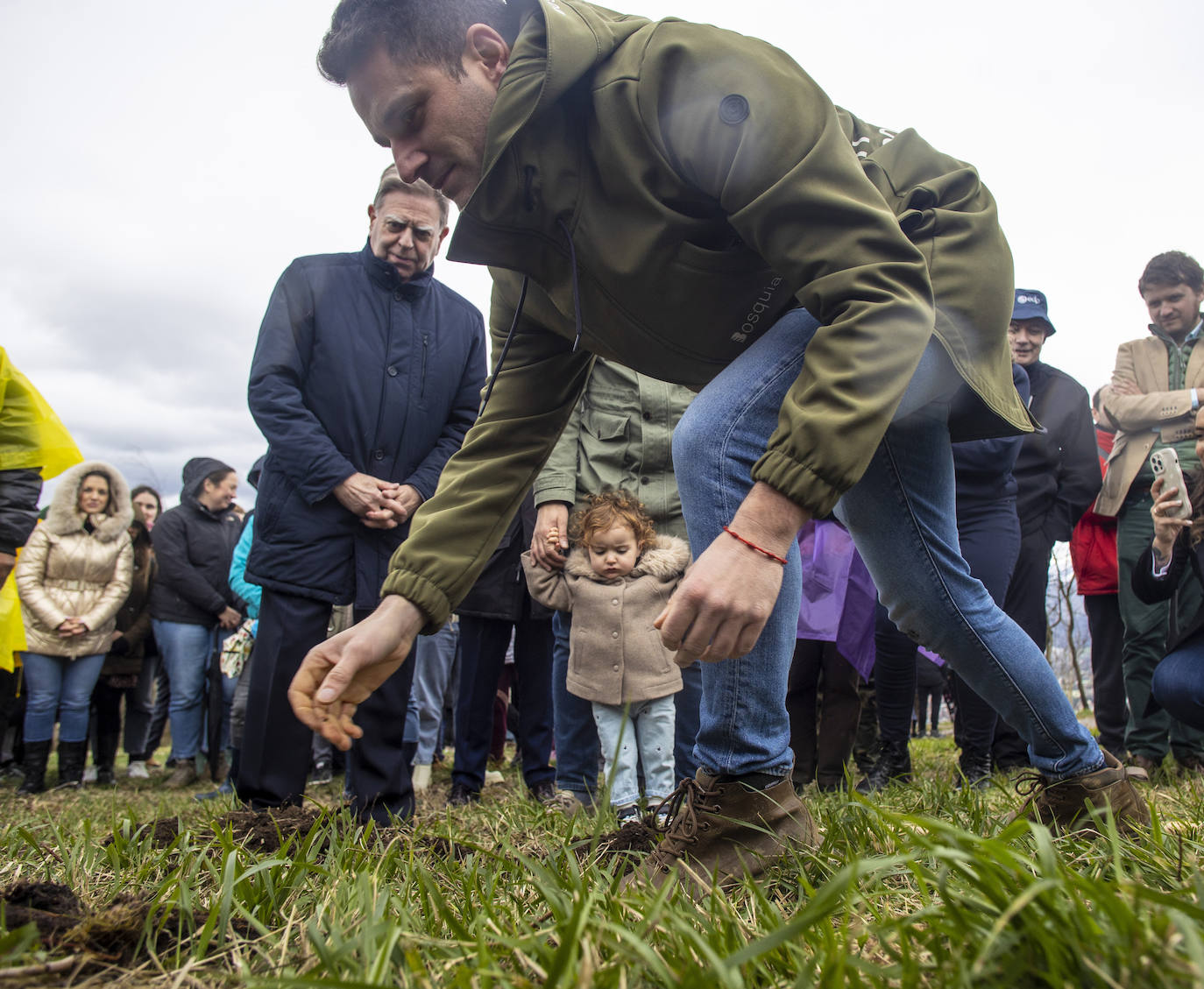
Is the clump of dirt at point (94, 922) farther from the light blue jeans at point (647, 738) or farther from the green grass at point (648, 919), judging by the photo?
the light blue jeans at point (647, 738)

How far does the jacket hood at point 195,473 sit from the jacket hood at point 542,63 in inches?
276

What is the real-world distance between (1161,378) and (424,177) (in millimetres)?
4999

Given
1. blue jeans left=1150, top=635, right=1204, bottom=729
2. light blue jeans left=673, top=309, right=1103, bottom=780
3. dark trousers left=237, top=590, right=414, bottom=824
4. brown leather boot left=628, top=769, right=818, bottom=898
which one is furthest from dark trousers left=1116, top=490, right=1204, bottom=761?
dark trousers left=237, top=590, right=414, bottom=824

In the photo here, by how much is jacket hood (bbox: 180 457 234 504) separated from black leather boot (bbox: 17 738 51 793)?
2236 mm

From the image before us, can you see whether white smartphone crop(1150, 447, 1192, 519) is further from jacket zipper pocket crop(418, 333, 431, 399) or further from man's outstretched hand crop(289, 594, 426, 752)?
man's outstretched hand crop(289, 594, 426, 752)

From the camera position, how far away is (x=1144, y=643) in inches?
196

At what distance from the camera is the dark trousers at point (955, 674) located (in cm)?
423

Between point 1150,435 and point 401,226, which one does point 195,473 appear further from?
point 1150,435

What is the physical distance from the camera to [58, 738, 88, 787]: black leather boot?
22.3 ft

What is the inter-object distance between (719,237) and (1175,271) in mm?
4757

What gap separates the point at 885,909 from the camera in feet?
4.33

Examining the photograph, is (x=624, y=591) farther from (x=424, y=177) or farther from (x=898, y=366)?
(x=898, y=366)

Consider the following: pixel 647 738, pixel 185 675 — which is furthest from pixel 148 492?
pixel 647 738

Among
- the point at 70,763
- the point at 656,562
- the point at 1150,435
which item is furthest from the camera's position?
the point at 70,763
